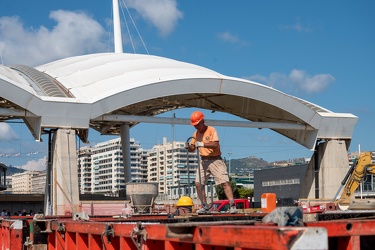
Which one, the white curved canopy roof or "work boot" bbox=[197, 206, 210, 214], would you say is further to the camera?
the white curved canopy roof

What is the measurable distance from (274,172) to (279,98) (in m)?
83.1

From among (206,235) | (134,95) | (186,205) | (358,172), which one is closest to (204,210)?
(186,205)

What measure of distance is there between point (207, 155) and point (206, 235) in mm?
7334

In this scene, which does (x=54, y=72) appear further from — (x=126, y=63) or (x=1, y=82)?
(x=1, y=82)

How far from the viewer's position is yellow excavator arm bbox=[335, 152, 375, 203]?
102ft

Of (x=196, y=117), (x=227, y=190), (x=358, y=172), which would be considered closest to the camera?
(x=196, y=117)

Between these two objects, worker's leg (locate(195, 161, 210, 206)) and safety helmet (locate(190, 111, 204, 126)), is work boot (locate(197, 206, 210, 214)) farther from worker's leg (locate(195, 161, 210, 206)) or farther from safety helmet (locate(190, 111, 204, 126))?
safety helmet (locate(190, 111, 204, 126))

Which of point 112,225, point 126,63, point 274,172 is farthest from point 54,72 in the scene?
point 274,172

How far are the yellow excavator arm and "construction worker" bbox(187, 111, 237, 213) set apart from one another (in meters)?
19.9

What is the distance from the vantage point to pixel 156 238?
5172 millimetres

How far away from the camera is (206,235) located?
14.7 feet

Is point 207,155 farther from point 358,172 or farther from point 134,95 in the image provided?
point 134,95

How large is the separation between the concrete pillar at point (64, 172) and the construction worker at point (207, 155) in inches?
969

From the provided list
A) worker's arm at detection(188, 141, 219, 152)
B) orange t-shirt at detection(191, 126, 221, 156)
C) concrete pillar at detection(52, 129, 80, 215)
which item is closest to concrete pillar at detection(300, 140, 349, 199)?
concrete pillar at detection(52, 129, 80, 215)
